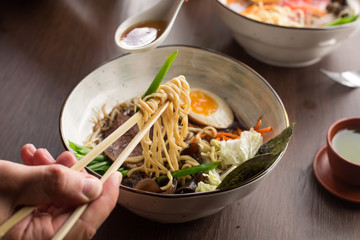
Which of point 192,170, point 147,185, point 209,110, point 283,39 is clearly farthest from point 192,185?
point 283,39

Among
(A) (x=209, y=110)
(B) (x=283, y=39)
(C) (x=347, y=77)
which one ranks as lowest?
(C) (x=347, y=77)

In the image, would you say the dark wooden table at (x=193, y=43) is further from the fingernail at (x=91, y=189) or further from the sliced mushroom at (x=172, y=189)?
the fingernail at (x=91, y=189)

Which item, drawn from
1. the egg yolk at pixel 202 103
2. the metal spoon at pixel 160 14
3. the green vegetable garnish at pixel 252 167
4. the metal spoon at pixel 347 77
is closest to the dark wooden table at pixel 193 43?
the metal spoon at pixel 347 77

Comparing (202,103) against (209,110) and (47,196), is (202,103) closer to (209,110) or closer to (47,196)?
(209,110)

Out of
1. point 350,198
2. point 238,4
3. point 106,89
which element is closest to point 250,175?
point 350,198

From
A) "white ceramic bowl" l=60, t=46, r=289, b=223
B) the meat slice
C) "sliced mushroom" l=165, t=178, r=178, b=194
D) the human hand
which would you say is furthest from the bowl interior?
the human hand
